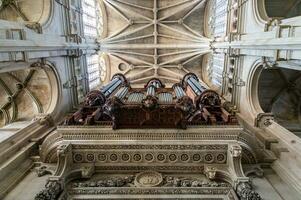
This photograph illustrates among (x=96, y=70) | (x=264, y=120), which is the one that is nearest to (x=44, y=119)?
(x=264, y=120)

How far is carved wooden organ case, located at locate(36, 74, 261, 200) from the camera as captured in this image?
7.48m

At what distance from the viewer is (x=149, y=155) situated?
27.7ft

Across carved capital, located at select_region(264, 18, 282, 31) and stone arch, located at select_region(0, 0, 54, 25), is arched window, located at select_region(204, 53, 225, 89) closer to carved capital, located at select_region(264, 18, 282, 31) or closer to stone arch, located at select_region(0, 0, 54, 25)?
carved capital, located at select_region(264, 18, 282, 31)

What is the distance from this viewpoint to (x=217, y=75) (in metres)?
19.3

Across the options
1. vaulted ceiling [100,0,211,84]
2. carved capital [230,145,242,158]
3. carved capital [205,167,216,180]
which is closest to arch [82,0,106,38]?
vaulted ceiling [100,0,211,84]

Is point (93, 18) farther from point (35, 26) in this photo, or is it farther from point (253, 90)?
point (253, 90)

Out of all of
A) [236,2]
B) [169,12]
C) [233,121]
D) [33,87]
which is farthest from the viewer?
[169,12]

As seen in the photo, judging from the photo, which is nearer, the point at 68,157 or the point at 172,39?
the point at 68,157

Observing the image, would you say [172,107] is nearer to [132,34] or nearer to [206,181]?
[206,181]

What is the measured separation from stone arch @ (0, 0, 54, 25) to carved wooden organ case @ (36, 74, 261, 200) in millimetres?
5413

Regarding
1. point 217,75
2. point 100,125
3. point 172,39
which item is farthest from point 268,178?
point 172,39

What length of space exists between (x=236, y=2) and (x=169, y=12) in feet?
31.5

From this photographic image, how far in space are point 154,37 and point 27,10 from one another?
13.8 meters

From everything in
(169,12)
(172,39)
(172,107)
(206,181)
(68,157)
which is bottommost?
(206,181)
